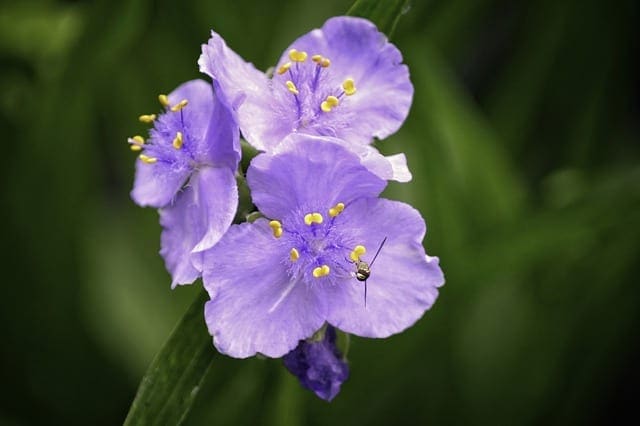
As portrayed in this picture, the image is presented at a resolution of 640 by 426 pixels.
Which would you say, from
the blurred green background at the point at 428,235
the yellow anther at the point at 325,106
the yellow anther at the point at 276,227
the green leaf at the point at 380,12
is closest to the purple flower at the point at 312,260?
the yellow anther at the point at 276,227

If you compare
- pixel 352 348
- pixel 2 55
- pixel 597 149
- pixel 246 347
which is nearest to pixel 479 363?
pixel 352 348

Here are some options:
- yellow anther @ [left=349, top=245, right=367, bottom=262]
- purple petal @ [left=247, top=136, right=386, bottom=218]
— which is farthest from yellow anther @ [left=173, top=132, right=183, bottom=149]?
yellow anther @ [left=349, top=245, right=367, bottom=262]

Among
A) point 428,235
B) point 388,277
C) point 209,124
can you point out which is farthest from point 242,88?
point 428,235

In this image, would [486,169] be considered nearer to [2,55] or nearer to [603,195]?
[603,195]

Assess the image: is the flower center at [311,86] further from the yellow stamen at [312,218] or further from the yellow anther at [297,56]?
the yellow stamen at [312,218]

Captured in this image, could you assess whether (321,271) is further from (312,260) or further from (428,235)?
(428,235)
